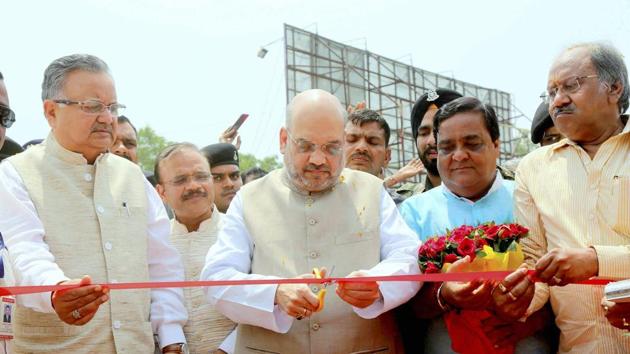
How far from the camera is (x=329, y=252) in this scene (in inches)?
147

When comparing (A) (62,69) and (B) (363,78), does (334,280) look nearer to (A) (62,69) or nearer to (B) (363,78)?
(A) (62,69)

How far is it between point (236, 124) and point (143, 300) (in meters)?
4.16

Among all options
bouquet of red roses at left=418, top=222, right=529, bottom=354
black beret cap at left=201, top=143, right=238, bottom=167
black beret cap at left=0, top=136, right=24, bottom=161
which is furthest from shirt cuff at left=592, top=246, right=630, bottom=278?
black beret cap at left=0, top=136, right=24, bottom=161

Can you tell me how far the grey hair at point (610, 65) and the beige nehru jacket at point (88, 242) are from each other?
2752 millimetres

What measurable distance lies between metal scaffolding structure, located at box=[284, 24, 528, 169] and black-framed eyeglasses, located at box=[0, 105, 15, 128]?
22.8m

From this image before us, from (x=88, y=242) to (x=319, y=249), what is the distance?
4.19 ft

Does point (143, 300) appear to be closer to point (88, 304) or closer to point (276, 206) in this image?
point (88, 304)

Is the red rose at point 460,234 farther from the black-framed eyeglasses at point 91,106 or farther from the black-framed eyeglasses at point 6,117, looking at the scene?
the black-framed eyeglasses at point 6,117

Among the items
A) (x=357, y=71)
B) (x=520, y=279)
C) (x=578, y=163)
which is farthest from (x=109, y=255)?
(x=357, y=71)

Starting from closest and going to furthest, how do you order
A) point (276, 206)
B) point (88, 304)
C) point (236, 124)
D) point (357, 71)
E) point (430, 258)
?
point (88, 304) → point (430, 258) → point (276, 206) → point (236, 124) → point (357, 71)

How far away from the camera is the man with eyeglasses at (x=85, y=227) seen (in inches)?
142

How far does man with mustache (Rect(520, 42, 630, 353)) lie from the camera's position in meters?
3.52

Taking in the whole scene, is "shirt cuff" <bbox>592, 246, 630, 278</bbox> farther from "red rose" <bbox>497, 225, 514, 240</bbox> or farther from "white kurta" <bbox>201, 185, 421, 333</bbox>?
"white kurta" <bbox>201, 185, 421, 333</bbox>

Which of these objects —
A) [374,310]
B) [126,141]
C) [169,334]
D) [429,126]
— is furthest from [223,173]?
[374,310]
